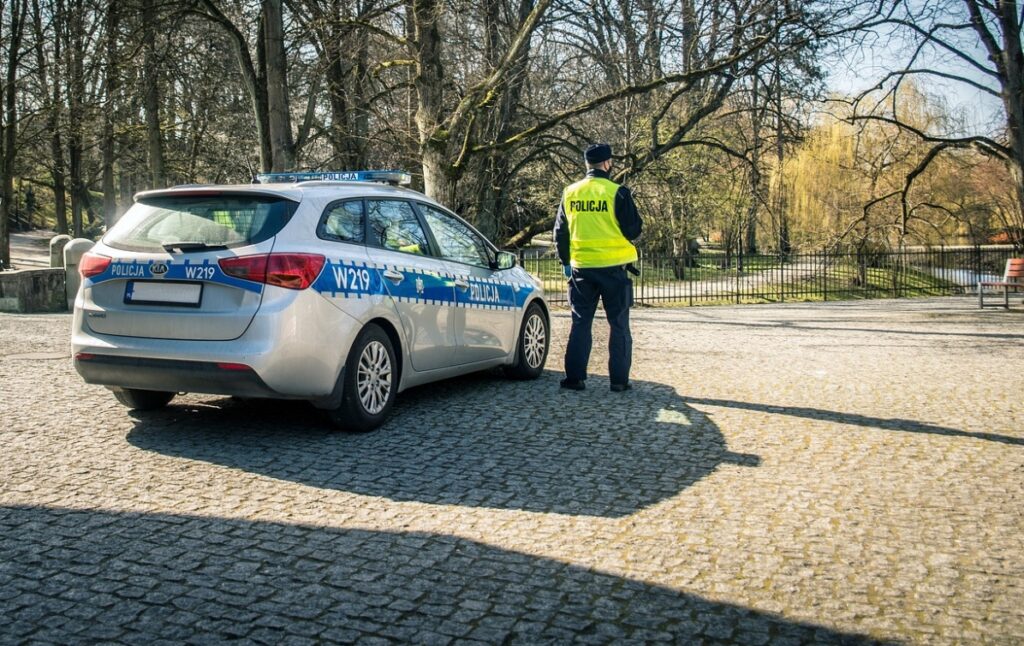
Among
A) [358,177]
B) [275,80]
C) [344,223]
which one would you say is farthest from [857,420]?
[275,80]

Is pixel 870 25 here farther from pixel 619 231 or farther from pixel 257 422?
pixel 257 422

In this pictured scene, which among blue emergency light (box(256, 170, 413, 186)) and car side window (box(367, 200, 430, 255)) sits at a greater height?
blue emergency light (box(256, 170, 413, 186))

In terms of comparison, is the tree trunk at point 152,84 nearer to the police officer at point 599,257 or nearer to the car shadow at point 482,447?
the police officer at point 599,257

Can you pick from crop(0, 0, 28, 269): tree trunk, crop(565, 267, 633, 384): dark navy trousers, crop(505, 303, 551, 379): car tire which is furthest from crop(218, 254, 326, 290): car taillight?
crop(0, 0, 28, 269): tree trunk

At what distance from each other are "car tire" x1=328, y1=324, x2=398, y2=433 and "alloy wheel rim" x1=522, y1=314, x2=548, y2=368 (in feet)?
7.50

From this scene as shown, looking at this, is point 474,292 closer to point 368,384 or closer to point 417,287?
point 417,287

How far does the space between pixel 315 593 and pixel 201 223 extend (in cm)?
322

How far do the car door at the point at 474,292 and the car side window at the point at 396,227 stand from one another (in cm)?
22

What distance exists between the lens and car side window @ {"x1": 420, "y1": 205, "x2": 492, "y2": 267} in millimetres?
7609

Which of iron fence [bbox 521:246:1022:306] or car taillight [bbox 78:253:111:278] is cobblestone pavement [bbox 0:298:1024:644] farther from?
iron fence [bbox 521:246:1022:306]

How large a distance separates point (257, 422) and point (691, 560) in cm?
376

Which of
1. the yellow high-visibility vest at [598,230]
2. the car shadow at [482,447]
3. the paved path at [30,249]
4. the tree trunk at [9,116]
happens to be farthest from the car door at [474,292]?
the paved path at [30,249]

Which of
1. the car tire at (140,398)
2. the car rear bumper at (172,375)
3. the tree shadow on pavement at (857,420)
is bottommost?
the tree shadow on pavement at (857,420)

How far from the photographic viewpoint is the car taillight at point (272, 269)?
5734 millimetres
